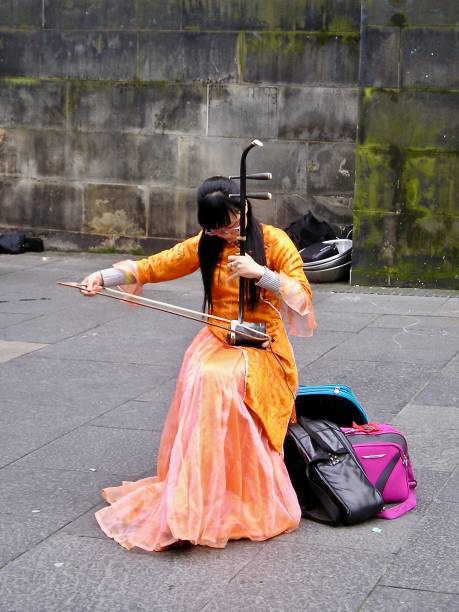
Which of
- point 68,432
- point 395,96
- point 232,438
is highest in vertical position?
point 395,96

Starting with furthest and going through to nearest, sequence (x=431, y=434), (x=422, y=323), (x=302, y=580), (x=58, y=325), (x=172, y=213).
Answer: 1. (x=172, y=213)
2. (x=422, y=323)
3. (x=58, y=325)
4. (x=431, y=434)
5. (x=302, y=580)

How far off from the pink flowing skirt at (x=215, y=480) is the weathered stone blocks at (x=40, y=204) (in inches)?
327

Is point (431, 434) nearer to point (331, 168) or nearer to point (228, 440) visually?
point (228, 440)

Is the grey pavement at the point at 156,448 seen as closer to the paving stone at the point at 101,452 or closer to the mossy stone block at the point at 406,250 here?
the paving stone at the point at 101,452

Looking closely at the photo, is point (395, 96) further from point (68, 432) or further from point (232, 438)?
point (232, 438)

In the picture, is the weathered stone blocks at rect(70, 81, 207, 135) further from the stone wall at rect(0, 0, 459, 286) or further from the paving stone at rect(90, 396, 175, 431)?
the paving stone at rect(90, 396, 175, 431)

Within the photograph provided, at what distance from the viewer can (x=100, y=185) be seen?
12961 mm

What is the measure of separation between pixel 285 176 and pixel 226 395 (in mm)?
7470

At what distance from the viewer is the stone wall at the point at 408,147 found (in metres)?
10.9

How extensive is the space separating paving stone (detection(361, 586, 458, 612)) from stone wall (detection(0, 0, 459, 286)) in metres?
7.07

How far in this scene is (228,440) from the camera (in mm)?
4945

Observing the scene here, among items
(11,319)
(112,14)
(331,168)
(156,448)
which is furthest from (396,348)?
(112,14)

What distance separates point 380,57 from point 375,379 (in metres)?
4.33

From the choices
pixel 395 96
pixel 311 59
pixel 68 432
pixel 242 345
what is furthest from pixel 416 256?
pixel 242 345
